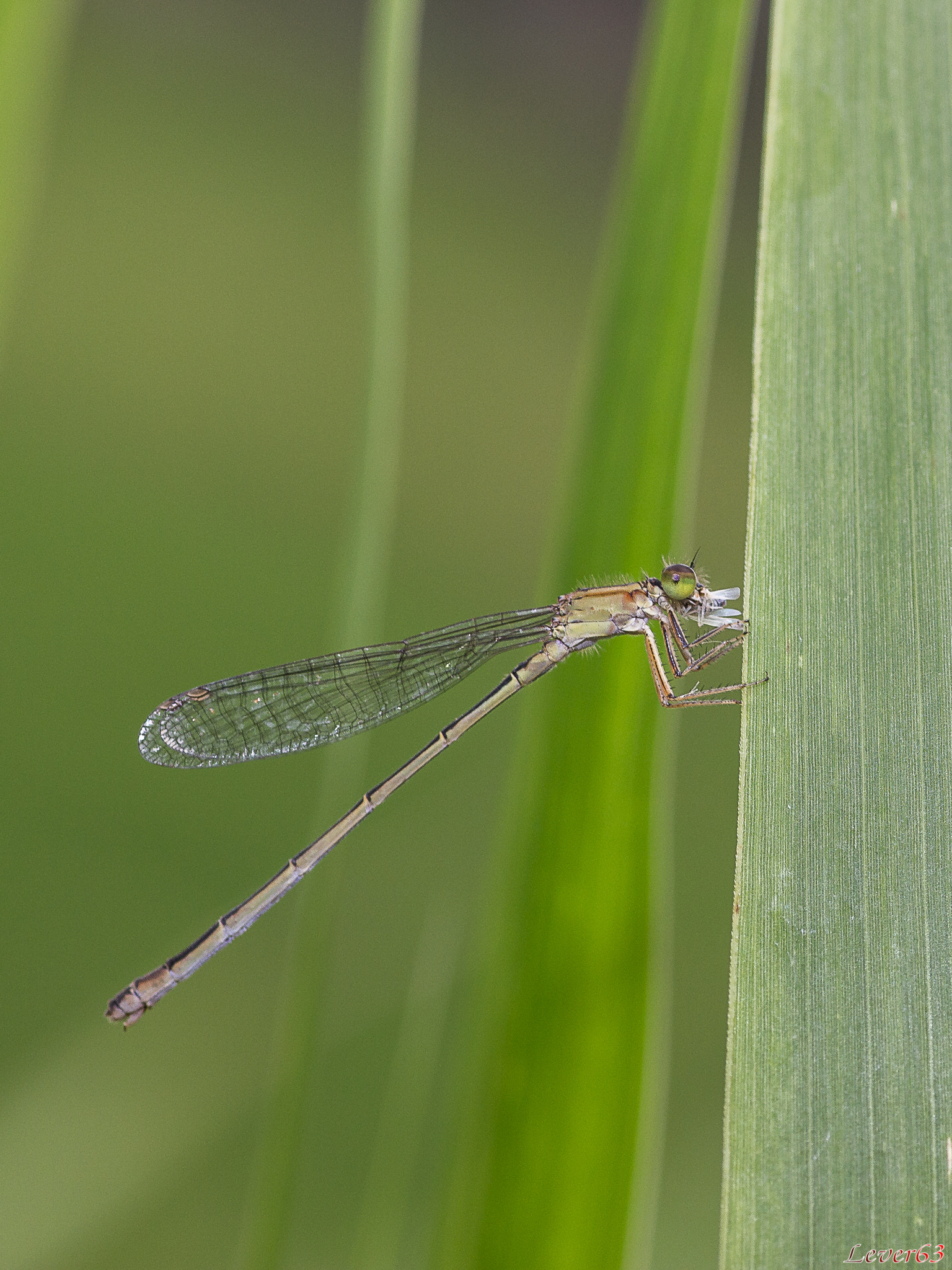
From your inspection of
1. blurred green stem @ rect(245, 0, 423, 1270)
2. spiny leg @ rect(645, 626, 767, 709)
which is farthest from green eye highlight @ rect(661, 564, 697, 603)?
blurred green stem @ rect(245, 0, 423, 1270)

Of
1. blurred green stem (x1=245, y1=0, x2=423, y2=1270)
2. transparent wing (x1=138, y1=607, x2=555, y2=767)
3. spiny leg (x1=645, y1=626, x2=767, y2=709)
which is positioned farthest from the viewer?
transparent wing (x1=138, y1=607, x2=555, y2=767)

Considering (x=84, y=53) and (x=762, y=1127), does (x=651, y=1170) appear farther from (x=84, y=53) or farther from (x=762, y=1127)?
(x=84, y=53)

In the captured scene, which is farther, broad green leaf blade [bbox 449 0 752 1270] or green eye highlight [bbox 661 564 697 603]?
green eye highlight [bbox 661 564 697 603]

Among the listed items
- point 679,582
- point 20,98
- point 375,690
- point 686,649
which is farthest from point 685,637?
point 20,98

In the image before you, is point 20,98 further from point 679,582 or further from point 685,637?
point 685,637

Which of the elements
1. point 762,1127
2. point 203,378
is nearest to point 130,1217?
point 762,1127

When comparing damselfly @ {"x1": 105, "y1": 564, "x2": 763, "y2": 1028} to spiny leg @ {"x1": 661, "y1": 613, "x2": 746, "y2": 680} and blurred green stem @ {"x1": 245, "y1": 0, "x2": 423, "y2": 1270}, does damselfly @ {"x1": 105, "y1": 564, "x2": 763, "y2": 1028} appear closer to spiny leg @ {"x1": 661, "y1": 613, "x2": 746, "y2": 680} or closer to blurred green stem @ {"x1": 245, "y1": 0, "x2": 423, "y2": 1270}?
spiny leg @ {"x1": 661, "y1": 613, "x2": 746, "y2": 680}

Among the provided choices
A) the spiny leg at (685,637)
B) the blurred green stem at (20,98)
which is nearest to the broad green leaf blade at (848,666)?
the spiny leg at (685,637)

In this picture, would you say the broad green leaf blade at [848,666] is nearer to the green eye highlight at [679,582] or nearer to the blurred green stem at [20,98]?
the green eye highlight at [679,582]
